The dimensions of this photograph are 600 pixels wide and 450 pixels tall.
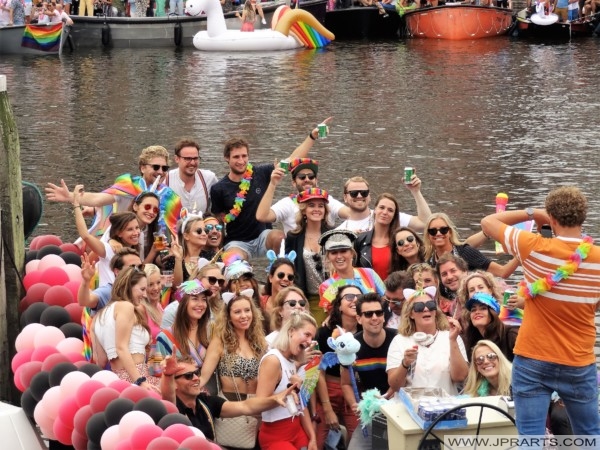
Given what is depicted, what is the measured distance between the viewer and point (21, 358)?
8.88m

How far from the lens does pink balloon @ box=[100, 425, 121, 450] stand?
24.5ft

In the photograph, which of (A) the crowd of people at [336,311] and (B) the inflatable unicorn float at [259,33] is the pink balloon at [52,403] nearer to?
(A) the crowd of people at [336,311]

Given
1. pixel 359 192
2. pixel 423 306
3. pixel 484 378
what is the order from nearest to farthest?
pixel 484 378
pixel 423 306
pixel 359 192

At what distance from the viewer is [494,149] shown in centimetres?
1988

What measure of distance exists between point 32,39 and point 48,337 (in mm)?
25362

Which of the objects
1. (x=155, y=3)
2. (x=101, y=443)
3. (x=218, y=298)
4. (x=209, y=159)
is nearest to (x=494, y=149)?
(x=209, y=159)

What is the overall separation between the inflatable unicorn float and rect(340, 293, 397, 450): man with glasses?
25.6 m

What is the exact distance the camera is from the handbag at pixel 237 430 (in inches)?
322

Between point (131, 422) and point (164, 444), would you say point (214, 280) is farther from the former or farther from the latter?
point (164, 444)

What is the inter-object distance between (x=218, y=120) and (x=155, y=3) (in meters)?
15.0

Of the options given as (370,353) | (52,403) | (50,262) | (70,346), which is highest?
(50,262)

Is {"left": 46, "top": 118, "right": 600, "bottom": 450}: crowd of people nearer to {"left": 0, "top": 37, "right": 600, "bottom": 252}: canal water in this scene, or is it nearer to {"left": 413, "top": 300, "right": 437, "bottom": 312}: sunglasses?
{"left": 413, "top": 300, "right": 437, "bottom": 312}: sunglasses

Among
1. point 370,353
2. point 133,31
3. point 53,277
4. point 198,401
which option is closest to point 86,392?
point 198,401

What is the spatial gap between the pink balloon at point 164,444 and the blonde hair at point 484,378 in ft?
5.91
